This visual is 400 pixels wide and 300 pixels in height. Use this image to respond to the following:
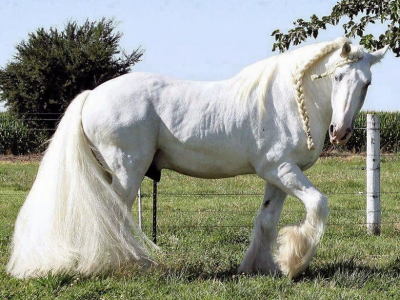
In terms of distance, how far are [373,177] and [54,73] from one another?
62.8ft

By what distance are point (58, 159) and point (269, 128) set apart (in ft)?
5.40

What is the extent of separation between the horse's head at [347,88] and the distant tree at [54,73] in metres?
20.5

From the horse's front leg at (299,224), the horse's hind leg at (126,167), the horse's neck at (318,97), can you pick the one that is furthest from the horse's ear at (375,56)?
the horse's hind leg at (126,167)

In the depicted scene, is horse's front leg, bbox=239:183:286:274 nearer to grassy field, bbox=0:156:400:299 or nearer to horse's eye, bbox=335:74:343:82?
grassy field, bbox=0:156:400:299

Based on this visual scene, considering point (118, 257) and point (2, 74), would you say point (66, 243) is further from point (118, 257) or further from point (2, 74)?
point (2, 74)

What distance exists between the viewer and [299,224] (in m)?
5.25

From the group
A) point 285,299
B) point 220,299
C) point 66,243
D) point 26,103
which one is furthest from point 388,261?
point 26,103

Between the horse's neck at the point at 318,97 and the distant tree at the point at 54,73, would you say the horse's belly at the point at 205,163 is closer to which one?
the horse's neck at the point at 318,97

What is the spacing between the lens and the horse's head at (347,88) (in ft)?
15.9

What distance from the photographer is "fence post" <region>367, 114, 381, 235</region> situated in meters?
8.04

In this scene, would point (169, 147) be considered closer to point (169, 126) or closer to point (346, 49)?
point (169, 126)

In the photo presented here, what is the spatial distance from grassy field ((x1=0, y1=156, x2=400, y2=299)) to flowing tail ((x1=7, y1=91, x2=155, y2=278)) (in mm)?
128

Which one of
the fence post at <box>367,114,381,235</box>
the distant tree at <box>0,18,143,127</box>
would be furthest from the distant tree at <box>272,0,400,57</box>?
the distant tree at <box>0,18,143,127</box>

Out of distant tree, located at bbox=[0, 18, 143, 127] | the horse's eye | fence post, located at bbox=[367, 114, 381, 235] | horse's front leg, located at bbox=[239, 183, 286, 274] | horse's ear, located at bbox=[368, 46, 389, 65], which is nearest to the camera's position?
the horse's eye
